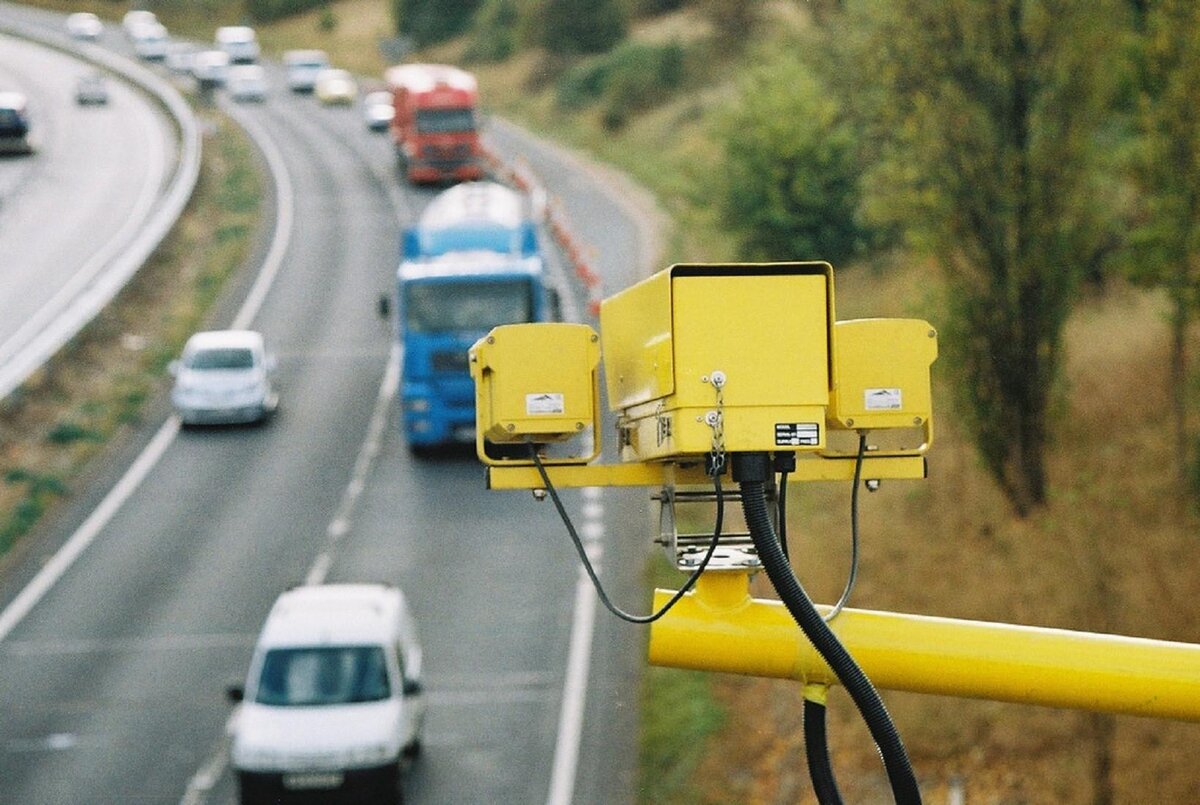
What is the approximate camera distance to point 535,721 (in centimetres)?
2061

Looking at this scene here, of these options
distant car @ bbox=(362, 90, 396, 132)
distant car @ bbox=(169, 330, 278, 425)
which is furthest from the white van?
distant car @ bbox=(362, 90, 396, 132)

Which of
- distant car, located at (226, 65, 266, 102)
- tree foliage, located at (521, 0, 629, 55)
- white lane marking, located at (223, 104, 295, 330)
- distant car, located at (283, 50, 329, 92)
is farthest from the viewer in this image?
tree foliage, located at (521, 0, 629, 55)

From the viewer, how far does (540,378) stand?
6.13 metres

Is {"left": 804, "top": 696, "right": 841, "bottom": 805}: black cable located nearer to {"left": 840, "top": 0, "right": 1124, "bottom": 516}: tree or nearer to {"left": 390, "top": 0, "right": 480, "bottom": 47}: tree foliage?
{"left": 840, "top": 0, "right": 1124, "bottom": 516}: tree

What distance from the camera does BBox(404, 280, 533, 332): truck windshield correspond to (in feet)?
99.4

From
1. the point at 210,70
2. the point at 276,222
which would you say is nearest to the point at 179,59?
the point at 210,70

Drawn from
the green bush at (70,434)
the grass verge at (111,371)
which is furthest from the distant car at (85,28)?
the green bush at (70,434)

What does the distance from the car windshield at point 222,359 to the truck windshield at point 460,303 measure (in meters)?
5.52

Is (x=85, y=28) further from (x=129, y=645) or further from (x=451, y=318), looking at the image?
(x=129, y=645)

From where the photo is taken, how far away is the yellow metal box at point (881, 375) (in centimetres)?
595

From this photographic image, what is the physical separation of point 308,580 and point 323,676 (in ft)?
25.6

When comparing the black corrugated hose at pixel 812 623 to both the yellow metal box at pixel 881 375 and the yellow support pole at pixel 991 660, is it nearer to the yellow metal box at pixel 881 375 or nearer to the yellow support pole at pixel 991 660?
the yellow support pole at pixel 991 660

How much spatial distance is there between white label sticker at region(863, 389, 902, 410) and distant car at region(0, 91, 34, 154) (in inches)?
2597

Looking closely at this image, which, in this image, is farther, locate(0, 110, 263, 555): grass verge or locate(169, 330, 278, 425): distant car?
locate(169, 330, 278, 425): distant car
